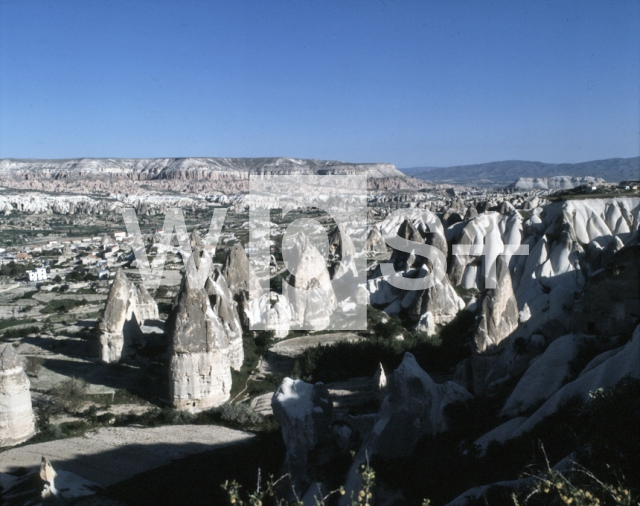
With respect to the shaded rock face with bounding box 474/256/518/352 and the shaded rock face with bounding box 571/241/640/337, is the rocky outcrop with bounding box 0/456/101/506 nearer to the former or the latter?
the shaded rock face with bounding box 474/256/518/352

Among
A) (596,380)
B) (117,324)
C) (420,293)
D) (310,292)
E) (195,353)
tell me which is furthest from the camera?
(420,293)

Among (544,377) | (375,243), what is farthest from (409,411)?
(375,243)

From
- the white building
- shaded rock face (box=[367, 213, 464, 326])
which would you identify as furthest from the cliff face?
shaded rock face (box=[367, 213, 464, 326])

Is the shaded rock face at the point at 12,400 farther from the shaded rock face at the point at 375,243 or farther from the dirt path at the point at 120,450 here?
the shaded rock face at the point at 375,243

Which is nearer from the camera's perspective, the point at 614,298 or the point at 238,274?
the point at 614,298

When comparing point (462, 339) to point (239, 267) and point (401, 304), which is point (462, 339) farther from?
point (239, 267)

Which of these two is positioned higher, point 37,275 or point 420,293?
point 420,293

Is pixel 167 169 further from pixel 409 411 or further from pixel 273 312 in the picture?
pixel 409 411
